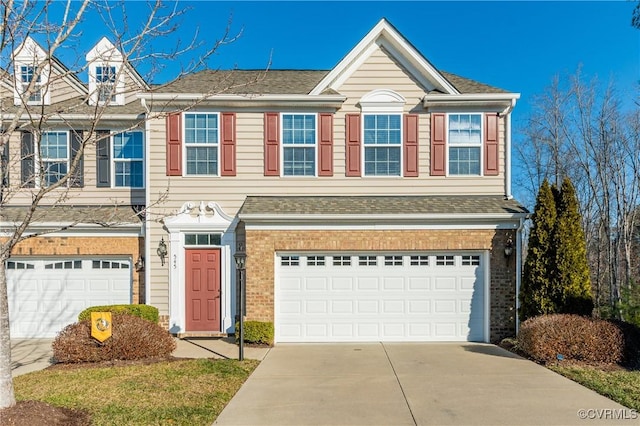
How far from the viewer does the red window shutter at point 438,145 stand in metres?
11.5

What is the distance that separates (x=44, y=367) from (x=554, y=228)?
1069 centimetres

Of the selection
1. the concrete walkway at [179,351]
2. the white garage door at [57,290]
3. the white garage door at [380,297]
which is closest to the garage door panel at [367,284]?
the white garage door at [380,297]

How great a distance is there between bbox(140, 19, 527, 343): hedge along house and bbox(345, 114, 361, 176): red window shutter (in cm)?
4

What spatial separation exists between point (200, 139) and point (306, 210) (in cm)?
346

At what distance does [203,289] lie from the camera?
1100 cm

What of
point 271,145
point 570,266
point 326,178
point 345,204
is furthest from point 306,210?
point 570,266

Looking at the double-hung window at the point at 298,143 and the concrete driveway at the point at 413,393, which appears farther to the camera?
the double-hung window at the point at 298,143

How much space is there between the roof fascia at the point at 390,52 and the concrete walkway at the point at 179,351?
6.53 m

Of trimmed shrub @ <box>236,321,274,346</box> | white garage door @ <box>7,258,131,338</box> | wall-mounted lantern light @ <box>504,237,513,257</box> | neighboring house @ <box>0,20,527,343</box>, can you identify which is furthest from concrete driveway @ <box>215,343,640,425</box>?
white garage door @ <box>7,258,131,338</box>

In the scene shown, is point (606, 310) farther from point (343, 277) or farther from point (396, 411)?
point (396, 411)

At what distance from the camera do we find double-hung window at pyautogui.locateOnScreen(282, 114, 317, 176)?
37.5ft

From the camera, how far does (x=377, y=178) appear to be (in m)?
11.5

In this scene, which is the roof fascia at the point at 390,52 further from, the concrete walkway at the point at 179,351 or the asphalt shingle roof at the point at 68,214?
the concrete walkway at the point at 179,351

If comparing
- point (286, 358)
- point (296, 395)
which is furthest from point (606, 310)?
point (296, 395)
